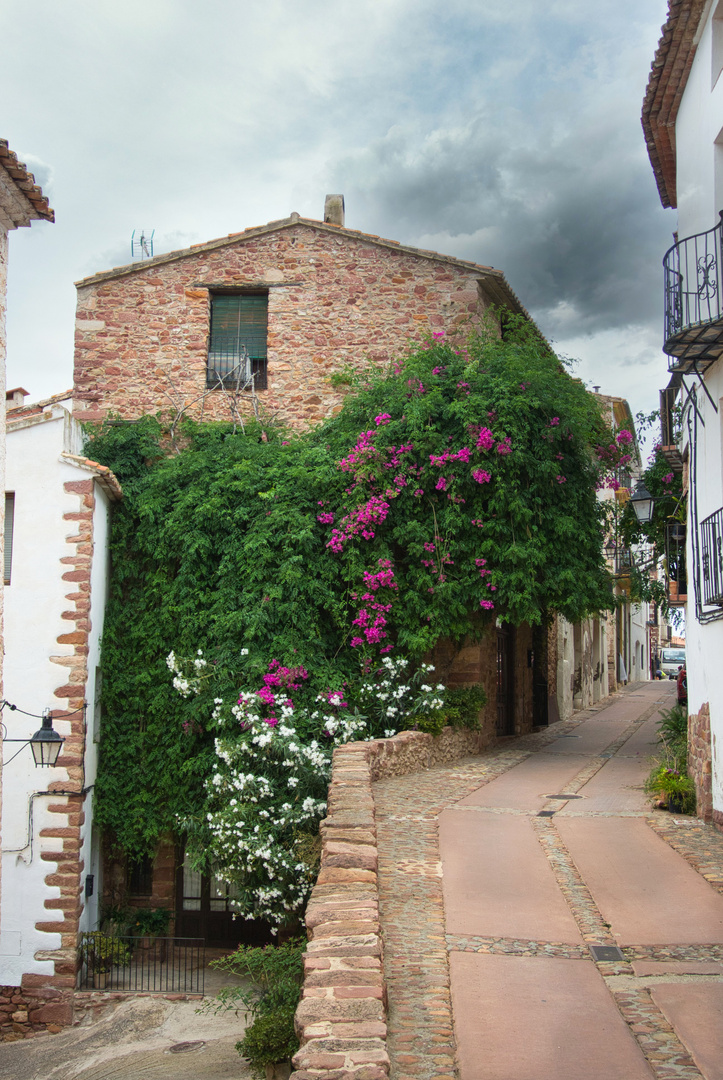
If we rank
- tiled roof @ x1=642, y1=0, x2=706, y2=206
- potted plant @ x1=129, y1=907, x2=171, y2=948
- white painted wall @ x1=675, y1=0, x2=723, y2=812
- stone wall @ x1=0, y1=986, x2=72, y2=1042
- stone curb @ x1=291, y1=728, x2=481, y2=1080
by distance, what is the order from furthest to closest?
1. potted plant @ x1=129, y1=907, x2=171, y2=948
2. stone wall @ x1=0, y1=986, x2=72, y2=1042
3. tiled roof @ x1=642, y1=0, x2=706, y2=206
4. white painted wall @ x1=675, y1=0, x2=723, y2=812
5. stone curb @ x1=291, y1=728, x2=481, y2=1080

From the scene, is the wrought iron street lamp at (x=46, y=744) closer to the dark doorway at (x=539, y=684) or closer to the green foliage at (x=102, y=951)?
the green foliage at (x=102, y=951)

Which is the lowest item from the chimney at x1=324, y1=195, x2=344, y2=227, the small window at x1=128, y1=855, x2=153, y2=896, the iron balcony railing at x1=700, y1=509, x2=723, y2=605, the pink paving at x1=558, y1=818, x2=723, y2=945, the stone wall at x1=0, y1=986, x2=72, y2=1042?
the stone wall at x1=0, y1=986, x2=72, y2=1042

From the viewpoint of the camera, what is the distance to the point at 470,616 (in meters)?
12.5

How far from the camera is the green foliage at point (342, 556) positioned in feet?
38.8

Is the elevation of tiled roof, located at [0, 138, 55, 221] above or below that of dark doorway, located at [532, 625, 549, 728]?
above

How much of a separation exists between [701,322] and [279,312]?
858 cm

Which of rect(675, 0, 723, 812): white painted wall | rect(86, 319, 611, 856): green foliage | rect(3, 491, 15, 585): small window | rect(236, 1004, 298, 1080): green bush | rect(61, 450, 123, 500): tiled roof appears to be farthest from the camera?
rect(86, 319, 611, 856): green foliage

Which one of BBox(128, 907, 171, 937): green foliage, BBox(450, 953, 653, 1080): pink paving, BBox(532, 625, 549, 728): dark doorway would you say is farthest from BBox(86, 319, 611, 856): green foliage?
BBox(450, 953, 653, 1080): pink paving

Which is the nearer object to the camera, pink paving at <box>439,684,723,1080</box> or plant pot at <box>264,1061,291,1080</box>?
pink paving at <box>439,684,723,1080</box>

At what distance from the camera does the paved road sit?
158 inches

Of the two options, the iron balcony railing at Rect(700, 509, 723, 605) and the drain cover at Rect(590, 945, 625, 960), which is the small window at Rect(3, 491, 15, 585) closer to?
the iron balcony railing at Rect(700, 509, 723, 605)

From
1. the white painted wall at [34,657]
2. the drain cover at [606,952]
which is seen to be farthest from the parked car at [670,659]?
the drain cover at [606,952]

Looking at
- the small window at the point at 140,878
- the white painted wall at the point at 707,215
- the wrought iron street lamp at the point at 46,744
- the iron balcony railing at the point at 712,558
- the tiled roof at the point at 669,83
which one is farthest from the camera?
the small window at the point at 140,878

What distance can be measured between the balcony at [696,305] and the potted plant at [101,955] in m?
9.53
